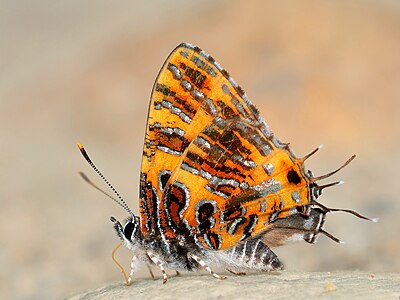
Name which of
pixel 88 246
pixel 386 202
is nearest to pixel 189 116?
pixel 88 246

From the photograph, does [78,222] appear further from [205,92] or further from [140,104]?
[205,92]

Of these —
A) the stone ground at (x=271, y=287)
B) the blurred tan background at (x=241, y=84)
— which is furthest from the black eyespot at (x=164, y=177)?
the blurred tan background at (x=241, y=84)

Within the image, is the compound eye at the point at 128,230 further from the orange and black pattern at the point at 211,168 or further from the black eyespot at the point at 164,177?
the black eyespot at the point at 164,177

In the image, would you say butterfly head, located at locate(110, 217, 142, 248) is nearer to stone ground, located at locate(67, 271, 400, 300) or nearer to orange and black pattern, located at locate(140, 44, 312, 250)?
orange and black pattern, located at locate(140, 44, 312, 250)

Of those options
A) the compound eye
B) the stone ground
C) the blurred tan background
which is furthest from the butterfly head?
the blurred tan background

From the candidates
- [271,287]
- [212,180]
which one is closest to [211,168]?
[212,180]

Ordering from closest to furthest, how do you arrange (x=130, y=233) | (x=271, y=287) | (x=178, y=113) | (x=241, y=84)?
(x=271, y=287)
(x=130, y=233)
(x=178, y=113)
(x=241, y=84)

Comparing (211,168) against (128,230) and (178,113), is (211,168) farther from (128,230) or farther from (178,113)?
(128,230)
